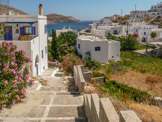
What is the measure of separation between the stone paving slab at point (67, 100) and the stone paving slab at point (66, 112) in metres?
0.67

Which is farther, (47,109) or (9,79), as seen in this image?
(9,79)

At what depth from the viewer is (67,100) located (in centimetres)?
890

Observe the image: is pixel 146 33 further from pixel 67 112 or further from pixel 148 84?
pixel 67 112

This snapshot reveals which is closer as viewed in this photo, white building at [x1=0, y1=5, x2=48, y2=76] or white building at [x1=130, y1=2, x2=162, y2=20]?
white building at [x1=0, y1=5, x2=48, y2=76]

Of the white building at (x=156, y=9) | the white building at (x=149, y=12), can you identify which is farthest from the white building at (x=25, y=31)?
the white building at (x=156, y=9)

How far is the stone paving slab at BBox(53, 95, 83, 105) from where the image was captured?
28.1 feet

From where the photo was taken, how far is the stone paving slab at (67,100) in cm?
858

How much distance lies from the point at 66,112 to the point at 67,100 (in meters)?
1.47

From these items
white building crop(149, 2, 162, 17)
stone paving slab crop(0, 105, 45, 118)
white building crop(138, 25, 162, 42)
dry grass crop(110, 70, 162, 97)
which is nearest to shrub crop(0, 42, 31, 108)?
stone paving slab crop(0, 105, 45, 118)

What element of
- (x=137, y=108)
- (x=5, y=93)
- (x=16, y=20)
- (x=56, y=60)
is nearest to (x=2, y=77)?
(x=5, y=93)

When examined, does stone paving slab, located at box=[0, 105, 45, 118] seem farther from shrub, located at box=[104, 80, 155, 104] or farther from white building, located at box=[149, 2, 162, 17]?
white building, located at box=[149, 2, 162, 17]

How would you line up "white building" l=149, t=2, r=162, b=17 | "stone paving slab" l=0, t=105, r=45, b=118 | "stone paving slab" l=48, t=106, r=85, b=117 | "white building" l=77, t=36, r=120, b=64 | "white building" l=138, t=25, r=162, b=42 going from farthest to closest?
1. "white building" l=149, t=2, r=162, b=17
2. "white building" l=138, t=25, r=162, b=42
3. "white building" l=77, t=36, r=120, b=64
4. "stone paving slab" l=48, t=106, r=85, b=117
5. "stone paving slab" l=0, t=105, r=45, b=118

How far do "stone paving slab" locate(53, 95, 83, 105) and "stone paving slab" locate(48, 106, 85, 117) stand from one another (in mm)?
668

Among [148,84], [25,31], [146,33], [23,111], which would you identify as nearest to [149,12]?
[146,33]
